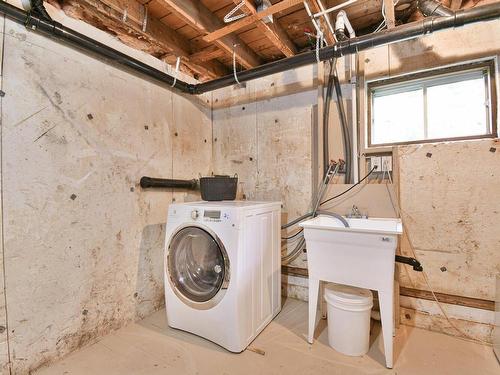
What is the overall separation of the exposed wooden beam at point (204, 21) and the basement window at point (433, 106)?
3.77ft

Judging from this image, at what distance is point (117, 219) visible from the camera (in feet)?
6.15

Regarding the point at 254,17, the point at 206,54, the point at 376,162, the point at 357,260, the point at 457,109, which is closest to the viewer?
the point at 357,260

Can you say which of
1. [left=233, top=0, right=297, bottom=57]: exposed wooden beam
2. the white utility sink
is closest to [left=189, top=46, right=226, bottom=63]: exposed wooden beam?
[left=233, top=0, right=297, bottom=57]: exposed wooden beam

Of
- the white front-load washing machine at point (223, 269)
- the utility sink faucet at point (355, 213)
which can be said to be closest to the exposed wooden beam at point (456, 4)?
the utility sink faucet at point (355, 213)

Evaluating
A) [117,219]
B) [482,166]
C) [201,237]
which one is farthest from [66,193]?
[482,166]

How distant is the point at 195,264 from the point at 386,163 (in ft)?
5.40

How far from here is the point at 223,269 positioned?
63.7 inches

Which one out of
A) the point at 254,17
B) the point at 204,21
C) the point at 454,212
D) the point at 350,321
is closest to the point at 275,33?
the point at 254,17

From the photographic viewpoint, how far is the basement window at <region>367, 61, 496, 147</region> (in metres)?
1.79

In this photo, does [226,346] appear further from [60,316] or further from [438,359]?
[438,359]

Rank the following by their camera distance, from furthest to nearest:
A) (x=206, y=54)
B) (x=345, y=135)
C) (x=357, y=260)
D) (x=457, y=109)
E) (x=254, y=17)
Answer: (x=206, y=54)
(x=345, y=135)
(x=457, y=109)
(x=254, y=17)
(x=357, y=260)

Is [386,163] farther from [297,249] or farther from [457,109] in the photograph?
[297,249]

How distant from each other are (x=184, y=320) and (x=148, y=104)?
1.70 m

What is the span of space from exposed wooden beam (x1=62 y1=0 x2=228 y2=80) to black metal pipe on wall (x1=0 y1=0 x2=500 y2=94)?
0.22 metres
